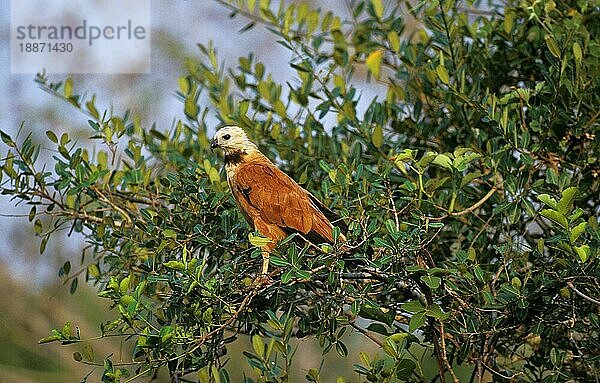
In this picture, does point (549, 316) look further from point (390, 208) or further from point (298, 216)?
point (298, 216)

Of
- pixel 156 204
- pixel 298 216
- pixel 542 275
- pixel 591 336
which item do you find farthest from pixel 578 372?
pixel 156 204

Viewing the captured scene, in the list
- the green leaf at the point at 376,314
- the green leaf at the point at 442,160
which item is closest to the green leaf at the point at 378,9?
the green leaf at the point at 442,160

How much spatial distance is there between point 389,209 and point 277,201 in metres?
0.59

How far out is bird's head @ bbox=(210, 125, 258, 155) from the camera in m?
2.49

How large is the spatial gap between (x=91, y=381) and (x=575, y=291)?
393 centimetres

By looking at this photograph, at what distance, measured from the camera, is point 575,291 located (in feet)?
5.25

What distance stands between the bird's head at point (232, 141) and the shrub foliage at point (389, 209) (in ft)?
0.15

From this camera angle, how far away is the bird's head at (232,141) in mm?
2486

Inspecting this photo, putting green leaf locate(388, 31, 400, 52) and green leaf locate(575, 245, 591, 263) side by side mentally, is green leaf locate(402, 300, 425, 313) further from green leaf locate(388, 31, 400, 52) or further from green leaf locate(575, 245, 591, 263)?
green leaf locate(388, 31, 400, 52)

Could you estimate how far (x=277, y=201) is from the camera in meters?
2.28

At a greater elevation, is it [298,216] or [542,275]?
[542,275]

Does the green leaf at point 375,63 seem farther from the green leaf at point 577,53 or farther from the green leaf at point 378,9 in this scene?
the green leaf at point 577,53

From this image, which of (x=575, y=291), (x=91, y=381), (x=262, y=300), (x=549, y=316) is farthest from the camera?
(x=91, y=381)

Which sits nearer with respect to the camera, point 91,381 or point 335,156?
point 335,156
